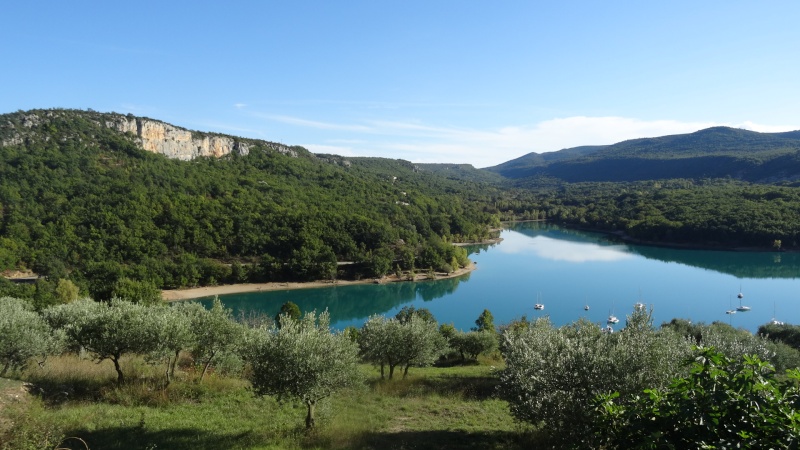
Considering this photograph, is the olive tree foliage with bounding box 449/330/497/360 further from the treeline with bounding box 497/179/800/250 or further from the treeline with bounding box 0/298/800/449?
the treeline with bounding box 497/179/800/250

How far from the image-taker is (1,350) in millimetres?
11570

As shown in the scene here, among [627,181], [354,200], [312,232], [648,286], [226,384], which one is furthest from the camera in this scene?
[627,181]

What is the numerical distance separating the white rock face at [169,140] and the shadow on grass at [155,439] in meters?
87.6

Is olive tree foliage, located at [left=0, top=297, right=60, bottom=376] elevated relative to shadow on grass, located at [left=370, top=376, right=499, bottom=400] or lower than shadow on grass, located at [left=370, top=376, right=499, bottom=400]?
elevated

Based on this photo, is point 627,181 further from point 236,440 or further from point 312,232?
point 236,440

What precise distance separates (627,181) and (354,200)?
152 metres

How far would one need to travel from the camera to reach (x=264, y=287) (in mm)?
59312

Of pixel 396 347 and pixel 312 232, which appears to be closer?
pixel 396 347

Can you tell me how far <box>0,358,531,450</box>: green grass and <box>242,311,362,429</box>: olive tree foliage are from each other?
3.21 feet

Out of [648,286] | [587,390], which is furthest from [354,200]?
[587,390]

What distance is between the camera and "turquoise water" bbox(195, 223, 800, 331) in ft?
164

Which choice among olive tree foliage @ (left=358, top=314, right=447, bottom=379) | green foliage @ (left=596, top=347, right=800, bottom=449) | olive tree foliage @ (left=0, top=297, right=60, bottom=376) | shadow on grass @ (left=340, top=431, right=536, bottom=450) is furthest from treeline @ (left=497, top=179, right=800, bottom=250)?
olive tree foliage @ (left=0, top=297, right=60, bottom=376)

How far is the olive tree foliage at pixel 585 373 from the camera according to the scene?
7570mm

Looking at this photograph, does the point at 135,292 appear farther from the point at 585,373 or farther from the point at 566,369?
the point at 585,373
